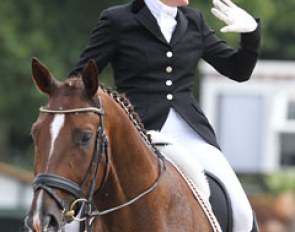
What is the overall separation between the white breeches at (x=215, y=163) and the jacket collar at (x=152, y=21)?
20.2 inches

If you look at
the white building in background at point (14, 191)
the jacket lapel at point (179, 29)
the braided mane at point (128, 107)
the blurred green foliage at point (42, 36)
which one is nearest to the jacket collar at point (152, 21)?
the jacket lapel at point (179, 29)

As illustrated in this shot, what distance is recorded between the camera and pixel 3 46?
2748 centimetres

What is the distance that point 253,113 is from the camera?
2645 centimetres

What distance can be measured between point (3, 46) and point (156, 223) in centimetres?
2014

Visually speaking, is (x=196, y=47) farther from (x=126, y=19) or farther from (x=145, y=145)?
(x=145, y=145)

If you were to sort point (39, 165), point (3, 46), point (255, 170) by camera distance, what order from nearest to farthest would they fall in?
1. point (39, 165)
2. point (255, 170)
3. point (3, 46)

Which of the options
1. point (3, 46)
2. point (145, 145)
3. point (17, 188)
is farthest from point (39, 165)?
point (3, 46)

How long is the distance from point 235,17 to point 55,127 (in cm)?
192

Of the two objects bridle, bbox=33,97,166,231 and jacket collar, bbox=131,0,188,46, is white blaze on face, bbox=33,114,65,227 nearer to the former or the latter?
bridle, bbox=33,97,166,231

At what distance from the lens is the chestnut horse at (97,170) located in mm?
6965

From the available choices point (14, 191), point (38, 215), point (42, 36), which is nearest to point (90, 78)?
point (38, 215)

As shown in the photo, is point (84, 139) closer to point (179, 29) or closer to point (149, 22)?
point (149, 22)

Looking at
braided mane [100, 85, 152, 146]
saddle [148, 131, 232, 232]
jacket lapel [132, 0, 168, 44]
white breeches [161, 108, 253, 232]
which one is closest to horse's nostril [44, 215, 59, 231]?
braided mane [100, 85, 152, 146]

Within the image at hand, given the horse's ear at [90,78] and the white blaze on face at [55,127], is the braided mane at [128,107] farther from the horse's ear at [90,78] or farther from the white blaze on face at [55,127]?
the white blaze on face at [55,127]
